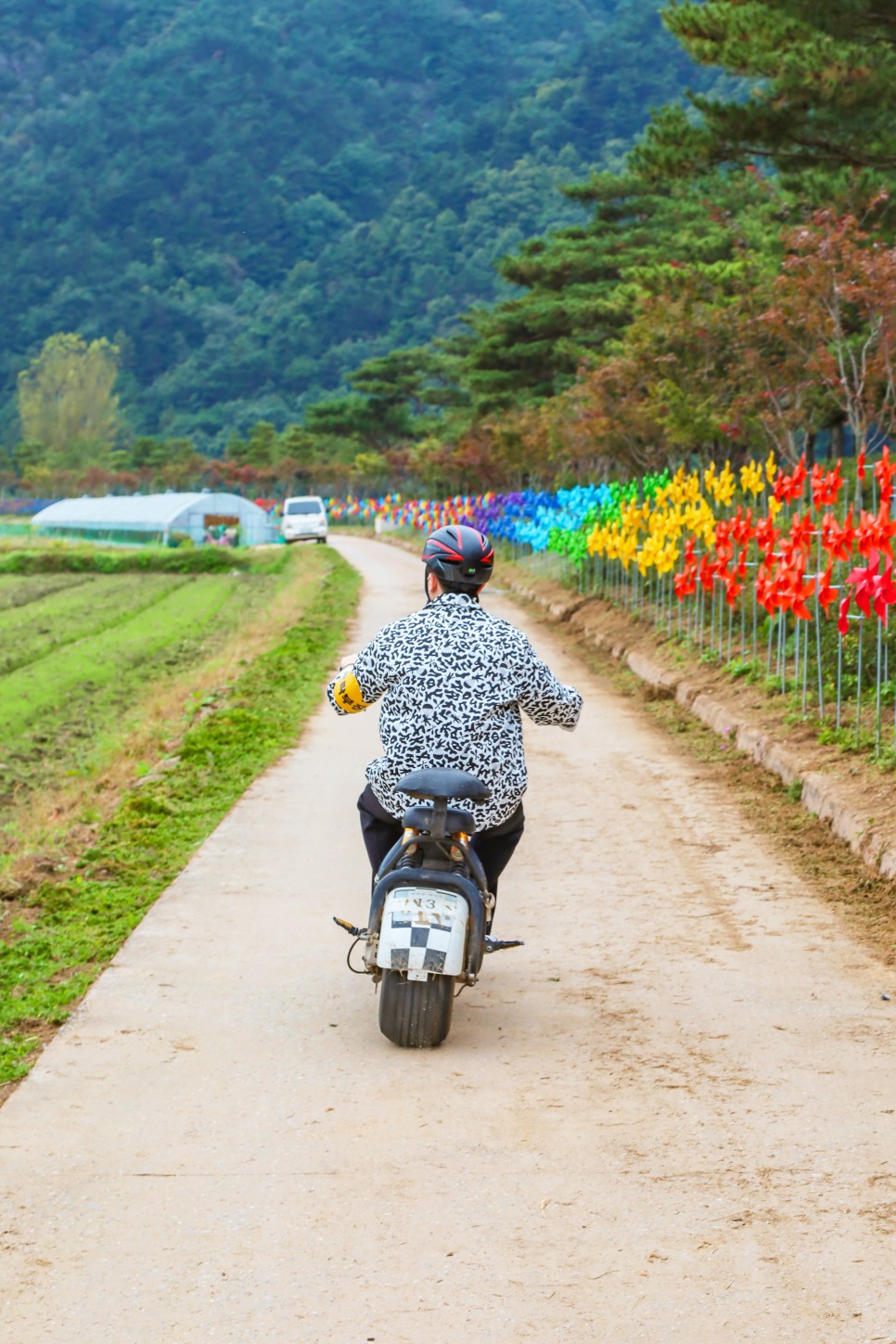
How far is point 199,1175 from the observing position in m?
3.96

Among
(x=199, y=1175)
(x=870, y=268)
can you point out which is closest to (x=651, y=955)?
(x=199, y=1175)

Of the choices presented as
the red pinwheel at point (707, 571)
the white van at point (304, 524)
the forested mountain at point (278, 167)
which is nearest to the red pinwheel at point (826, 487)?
the red pinwheel at point (707, 571)

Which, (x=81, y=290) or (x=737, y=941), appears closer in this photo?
(x=737, y=941)

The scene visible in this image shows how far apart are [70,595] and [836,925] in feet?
97.5

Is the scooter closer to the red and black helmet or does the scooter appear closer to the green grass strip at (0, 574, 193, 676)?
the red and black helmet

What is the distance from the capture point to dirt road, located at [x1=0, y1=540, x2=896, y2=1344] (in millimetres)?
3303

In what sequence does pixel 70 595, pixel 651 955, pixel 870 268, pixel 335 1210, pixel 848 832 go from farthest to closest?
pixel 70 595 → pixel 870 268 → pixel 848 832 → pixel 651 955 → pixel 335 1210

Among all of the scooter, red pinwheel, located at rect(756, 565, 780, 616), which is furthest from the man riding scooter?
red pinwheel, located at rect(756, 565, 780, 616)

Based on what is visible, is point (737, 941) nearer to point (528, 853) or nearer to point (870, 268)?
point (528, 853)

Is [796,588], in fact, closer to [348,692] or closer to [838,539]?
[838,539]

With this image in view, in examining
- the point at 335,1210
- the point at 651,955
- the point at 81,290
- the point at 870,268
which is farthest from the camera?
the point at 81,290

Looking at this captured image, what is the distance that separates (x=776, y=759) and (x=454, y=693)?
4.47m

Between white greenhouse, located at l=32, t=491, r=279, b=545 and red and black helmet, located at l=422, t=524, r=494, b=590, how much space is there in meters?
46.7

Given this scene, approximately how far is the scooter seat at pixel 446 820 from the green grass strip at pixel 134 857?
4.36 feet
